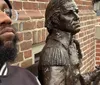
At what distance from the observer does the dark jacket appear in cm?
231

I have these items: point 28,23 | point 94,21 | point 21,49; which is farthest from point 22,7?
point 94,21

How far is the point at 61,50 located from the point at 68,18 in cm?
27

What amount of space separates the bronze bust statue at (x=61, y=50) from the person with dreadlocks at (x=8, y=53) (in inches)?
6.1

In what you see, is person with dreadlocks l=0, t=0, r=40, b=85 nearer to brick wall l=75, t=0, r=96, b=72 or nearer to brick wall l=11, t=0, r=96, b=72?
brick wall l=11, t=0, r=96, b=72

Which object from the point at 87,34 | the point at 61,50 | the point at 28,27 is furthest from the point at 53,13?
the point at 87,34

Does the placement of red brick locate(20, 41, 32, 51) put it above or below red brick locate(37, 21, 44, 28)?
below

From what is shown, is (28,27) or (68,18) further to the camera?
(28,27)

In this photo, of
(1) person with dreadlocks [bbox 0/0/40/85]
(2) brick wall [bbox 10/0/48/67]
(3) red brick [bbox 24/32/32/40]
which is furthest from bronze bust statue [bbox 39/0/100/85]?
(3) red brick [bbox 24/32/32/40]

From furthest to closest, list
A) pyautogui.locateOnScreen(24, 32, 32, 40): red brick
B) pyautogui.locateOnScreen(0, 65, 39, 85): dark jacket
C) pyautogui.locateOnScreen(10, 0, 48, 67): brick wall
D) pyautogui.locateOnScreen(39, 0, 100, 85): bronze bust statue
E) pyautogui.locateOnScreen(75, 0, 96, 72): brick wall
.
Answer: pyautogui.locateOnScreen(75, 0, 96, 72): brick wall
pyautogui.locateOnScreen(24, 32, 32, 40): red brick
pyautogui.locateOnScreen(10, 0, 48, 67): brick wall
pyautogui.locateOnScreen(39, 0, 100, 85): bronze bust statue
pyautogui.locateOnScreen(0, 65, 39, 85): dark jacket

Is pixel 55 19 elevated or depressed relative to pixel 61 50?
elevated

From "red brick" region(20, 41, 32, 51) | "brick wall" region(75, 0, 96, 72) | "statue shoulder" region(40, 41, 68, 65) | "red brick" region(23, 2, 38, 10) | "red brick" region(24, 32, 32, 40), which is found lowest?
"brick wall" region(75, 0, 96, 72)

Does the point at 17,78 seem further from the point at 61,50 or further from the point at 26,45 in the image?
the point at 26,45

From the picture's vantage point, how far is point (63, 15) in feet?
8.45

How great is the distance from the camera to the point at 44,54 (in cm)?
249
